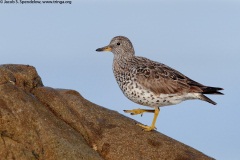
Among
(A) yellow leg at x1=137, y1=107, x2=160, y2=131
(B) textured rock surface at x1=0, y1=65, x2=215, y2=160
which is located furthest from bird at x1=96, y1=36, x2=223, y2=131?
(B) textured rock surface at x1=0, y1=65, x2=215, y2=160

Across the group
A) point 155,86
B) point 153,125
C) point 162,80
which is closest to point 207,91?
point 162,80

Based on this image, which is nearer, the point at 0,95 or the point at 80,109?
the point at 0,95

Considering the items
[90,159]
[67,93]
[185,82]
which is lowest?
[90,159]

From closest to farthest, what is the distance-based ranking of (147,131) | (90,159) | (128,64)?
(90,159)
(147,131)
(128,64)

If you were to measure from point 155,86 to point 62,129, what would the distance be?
3.72 m

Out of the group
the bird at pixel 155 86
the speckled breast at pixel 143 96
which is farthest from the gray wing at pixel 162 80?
the speckled breast at pixel 143 96

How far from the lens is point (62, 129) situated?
14328 millimetres

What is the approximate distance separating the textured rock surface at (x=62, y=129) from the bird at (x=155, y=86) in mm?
957

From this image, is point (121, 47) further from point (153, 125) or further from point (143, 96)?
point (153, 125)

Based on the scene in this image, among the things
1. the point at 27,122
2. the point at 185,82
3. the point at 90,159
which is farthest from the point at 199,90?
the point at 27,122

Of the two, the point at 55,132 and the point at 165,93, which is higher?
the point at 165,93

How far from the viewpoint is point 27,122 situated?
13953 millimetres

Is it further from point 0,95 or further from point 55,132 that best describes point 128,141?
point 0,95

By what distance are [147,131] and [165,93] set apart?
1.46 m
